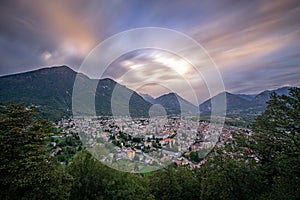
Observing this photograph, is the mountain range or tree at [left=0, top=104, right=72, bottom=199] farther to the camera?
the mountain range

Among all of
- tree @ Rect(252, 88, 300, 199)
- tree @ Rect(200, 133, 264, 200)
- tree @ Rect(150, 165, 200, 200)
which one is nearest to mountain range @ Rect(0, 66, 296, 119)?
tree @ Rect(150, 165, 200, 200)

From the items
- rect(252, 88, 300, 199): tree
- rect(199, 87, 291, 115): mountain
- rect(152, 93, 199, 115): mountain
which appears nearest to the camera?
rect(252, 88, 300, 199): tree

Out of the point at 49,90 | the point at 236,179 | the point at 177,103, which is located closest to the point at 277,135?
the point at 236,179

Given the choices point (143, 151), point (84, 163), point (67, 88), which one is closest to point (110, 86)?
point (67, 88)

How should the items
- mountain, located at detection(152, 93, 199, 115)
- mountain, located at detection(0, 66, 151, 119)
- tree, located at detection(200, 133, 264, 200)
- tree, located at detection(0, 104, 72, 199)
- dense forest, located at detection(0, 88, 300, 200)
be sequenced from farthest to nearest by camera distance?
mountain, located at detection(0, 66, 151, 119) → mountain, located at detection(152, 93, 199, 115) → tree, located at detection(200, 133, 264, 200) → dense forest, located at detection(0, 88, 300, 200) → tree, located at detection(0, 104, 72, 199)

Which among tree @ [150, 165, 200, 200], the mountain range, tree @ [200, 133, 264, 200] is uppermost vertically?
the mountain range

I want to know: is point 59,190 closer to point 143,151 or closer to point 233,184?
point 233,184

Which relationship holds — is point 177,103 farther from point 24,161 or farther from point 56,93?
point 56,93

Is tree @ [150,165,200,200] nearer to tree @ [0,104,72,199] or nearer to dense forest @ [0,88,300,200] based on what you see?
dense forest @ [0,88,300,200]
